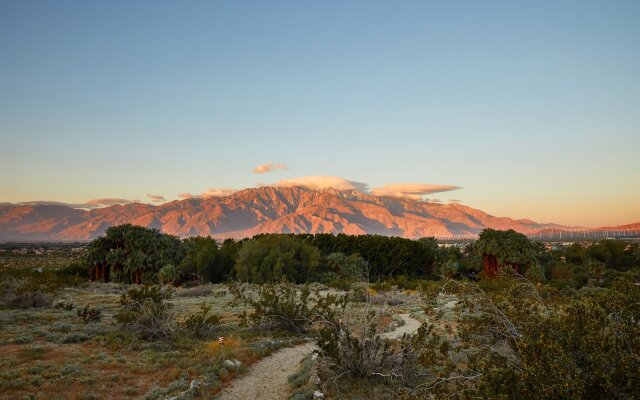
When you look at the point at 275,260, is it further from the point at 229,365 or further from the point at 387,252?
the point at 229,365

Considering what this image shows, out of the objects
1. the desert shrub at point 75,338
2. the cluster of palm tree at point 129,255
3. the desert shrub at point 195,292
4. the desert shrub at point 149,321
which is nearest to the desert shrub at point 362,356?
the desert shrub at point 149,321

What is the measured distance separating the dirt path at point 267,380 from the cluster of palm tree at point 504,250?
31.0 m

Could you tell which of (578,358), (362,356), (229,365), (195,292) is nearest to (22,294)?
(195,292)

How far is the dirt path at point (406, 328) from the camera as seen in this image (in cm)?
1825

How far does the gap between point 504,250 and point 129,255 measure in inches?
1473

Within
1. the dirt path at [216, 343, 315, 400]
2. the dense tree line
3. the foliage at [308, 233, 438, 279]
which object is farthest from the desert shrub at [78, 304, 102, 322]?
the foliage at [308, 233, 438, 279]

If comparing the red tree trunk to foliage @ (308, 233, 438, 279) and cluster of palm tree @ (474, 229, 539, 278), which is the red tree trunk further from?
cluster of palm tree @ (474, 229, 539, 278)

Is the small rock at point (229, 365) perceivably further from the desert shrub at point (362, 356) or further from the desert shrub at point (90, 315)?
the desert shrub at point (90, 315)

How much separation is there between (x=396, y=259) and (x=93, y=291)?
3287 centimetres

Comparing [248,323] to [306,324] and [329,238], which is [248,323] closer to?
[306,324]

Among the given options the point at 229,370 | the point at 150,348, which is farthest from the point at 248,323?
the point at 229,370

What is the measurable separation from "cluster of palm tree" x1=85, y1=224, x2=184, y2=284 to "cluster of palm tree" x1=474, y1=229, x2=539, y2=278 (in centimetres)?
3218

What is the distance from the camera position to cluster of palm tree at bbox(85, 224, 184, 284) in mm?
41906

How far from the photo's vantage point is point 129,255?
4238cm
